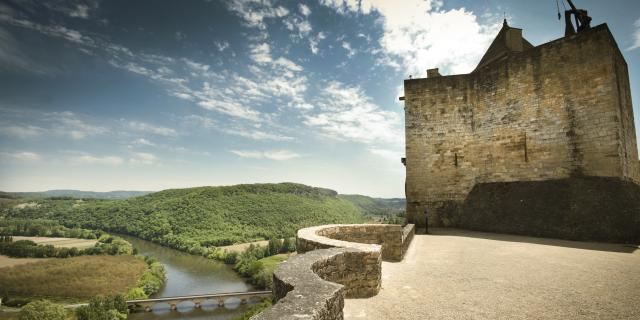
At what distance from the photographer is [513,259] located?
21.3 ft

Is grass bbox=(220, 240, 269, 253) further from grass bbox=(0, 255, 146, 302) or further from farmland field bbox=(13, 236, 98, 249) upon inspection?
farmland field bbox=(13, 236, 98, 249)

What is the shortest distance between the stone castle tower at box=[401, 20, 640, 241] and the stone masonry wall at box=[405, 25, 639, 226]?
33 millimetres

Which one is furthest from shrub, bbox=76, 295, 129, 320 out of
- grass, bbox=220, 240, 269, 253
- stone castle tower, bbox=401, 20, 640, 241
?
stone castle tower, bbox=401, 20, 640, 241

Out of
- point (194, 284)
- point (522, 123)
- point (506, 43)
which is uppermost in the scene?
point (506, 43)

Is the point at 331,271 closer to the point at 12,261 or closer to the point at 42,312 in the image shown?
the point at 42,312

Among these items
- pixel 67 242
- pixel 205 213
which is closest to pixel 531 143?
pixel 205 213

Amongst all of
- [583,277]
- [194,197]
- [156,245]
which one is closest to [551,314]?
[583,277]

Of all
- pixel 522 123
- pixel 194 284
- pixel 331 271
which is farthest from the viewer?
pixel 194 284

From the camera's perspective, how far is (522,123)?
11.2m

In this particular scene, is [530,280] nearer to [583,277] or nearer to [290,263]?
[583,277]

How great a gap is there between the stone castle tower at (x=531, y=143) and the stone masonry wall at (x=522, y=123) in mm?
33

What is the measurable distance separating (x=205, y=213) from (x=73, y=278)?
5120cm

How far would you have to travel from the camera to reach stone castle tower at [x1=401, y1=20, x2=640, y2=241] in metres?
8.98

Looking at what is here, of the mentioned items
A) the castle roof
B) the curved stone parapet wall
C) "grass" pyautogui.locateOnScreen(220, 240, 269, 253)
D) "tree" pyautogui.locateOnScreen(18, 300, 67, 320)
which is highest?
the castle roof
